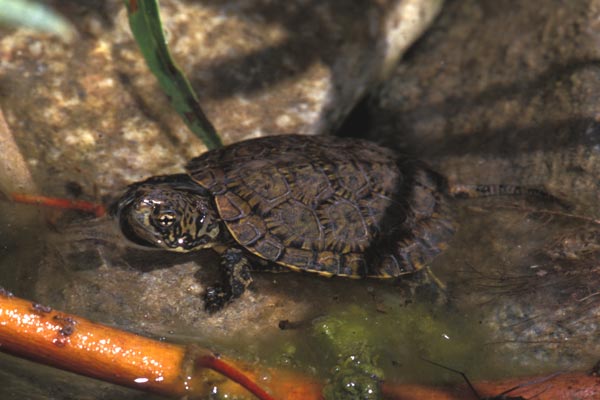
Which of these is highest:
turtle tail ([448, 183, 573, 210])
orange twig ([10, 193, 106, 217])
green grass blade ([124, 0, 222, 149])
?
green grass blade ([124, 0, 222, 149])

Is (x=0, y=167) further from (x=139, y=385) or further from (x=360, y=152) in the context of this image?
(x=360, y=152)

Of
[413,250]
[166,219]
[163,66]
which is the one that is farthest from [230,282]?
[163,66]

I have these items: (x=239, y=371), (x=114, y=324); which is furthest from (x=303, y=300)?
(x=114, y=324)

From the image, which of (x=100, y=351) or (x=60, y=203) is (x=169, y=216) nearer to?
(x=60, y=203)

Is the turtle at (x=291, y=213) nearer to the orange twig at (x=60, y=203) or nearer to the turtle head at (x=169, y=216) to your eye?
the turtle head at (x=169, y=216)

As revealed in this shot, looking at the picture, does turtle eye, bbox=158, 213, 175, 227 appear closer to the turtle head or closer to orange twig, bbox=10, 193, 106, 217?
the turtle head

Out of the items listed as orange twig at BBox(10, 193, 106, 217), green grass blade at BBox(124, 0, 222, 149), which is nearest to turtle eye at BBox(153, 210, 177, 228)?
orange twig at BBox(10, 193, 106, 217)
